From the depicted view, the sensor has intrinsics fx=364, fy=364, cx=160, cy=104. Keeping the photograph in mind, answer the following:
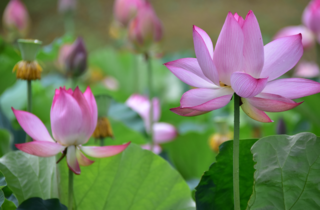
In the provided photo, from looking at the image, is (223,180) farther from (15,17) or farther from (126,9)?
(15,17)

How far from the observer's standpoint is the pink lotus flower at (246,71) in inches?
9.7

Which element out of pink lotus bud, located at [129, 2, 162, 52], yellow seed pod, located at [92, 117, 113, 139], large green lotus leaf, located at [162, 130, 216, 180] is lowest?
large green lotus leaf, located at [162, 130, 216, 180]

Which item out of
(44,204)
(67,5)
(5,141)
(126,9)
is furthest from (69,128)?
(67,5)

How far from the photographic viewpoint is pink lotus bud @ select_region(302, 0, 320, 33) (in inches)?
28.1

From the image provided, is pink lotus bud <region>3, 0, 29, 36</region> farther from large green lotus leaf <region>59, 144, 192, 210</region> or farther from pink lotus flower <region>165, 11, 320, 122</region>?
pink lotus flower <region>165, 11, 320, 122</region>

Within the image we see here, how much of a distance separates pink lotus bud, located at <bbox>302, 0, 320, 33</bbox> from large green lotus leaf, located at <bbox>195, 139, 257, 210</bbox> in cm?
50

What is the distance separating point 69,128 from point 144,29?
391 mm

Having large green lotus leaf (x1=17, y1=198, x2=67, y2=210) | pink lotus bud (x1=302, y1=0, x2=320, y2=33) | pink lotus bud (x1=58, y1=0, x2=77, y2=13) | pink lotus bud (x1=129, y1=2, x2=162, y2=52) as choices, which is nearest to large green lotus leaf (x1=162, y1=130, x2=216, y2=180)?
pink lotus bud (x1=129, y1=2, x2=162, y2=52)

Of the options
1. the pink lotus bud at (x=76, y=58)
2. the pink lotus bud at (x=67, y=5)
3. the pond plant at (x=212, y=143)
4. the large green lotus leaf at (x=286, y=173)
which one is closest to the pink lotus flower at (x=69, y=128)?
the pond plant at (x=212, y=143)

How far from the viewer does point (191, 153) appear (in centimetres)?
73

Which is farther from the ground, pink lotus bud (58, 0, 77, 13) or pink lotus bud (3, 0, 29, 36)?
pink lotus bud (58, 0, 77, 13)

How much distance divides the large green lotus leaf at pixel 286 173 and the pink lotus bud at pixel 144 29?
374mm

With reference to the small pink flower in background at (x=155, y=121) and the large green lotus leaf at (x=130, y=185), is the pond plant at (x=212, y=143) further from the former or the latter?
the small pink flower in background at (x=155, y=121)

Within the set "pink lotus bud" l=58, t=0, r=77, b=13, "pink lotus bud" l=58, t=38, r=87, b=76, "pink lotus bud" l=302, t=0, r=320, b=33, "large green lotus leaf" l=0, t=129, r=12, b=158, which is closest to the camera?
"large green lotus leaf" l=0, t=129, r=12, b=158
